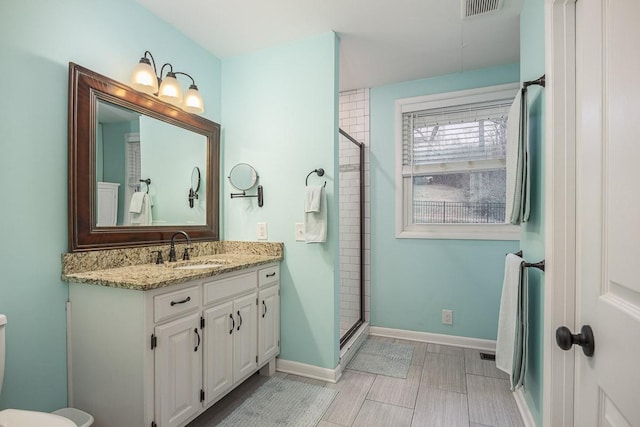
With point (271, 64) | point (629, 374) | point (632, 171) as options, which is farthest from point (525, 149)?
point (271, 64)

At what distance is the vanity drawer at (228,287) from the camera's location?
1743 mm

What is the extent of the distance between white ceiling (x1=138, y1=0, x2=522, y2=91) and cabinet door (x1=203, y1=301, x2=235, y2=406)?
1915 mm

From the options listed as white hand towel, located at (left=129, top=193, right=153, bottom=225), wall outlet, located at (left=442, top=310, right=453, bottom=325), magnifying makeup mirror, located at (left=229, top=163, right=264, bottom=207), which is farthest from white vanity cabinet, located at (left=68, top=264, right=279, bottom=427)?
wall outlet, located at (left=442, top=310, right=453, bottom=325)

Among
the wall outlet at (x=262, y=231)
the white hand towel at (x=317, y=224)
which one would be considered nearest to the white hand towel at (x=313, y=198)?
the white hand towel at (x=317, y=224)

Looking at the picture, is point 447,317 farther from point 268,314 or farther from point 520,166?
point 520,166

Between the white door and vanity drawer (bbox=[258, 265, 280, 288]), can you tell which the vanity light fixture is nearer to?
vanity drawer (bbox=[258, 265, 280, 288])

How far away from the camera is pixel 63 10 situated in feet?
5.23

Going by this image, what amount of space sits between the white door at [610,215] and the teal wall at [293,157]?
1539 mm

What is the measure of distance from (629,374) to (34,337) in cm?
222

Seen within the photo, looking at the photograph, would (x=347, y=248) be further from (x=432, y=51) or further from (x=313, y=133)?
(x=432, y=51)

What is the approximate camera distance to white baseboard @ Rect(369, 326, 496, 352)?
9.17 feet

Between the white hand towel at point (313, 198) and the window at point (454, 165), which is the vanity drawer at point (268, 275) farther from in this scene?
the window at point (454, 165)

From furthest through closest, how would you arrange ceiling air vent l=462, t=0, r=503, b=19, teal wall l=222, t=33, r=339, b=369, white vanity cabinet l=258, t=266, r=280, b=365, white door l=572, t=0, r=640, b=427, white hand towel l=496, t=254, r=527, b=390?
teal wall l=222, t=33, r=339, b=369 < white vanity cabinet l=258, t=266, r=280, b=365 < ceiling air vent l=462, t=0, r=503, b=19 < white hand towel l=496, t=254, r=527, b=390 < white door l=572, t=0, r=640, b=427

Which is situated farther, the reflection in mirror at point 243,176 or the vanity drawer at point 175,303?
the reflection in mirror at point 243,176
